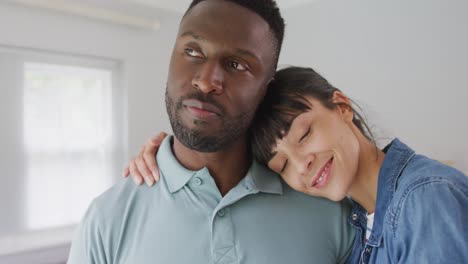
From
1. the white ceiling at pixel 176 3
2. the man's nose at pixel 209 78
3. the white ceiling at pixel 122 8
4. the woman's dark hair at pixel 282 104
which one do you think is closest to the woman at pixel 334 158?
the woman's dark hair at pixel 282 104

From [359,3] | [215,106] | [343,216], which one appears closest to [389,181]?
[343,216]

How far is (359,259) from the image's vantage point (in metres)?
0.90

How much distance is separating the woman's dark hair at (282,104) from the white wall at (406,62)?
0.91m

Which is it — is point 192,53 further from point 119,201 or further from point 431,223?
point 431,223

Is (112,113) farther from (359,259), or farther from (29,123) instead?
(359,259)

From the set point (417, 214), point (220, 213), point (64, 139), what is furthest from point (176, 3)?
point (417, 214)

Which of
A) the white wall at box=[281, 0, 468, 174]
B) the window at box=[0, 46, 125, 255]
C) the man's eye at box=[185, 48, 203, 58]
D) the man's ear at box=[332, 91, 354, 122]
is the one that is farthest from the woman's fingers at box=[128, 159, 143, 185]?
the window at box=[0, 46, 125, 255]

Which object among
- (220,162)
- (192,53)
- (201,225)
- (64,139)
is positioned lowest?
(64,139)

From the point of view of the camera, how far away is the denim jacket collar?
32.7 inches

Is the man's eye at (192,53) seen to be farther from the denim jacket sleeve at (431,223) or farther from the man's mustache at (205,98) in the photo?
the denim jacket sleeve at (431,223)

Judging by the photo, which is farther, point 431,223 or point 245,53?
point 245,53

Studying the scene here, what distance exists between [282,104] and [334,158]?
0.19m

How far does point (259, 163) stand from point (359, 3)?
77.3 inches

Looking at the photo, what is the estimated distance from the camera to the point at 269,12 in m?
0.89
